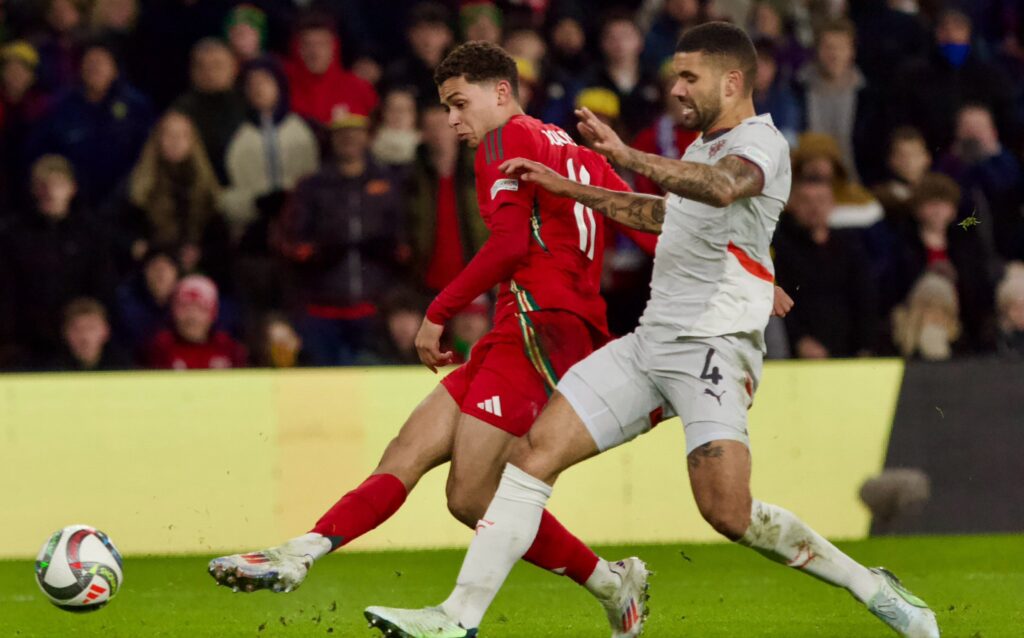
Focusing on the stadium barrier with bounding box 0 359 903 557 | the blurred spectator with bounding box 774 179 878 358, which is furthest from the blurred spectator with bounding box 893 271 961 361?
the stadium barrier with bounding box 0 359 903 557

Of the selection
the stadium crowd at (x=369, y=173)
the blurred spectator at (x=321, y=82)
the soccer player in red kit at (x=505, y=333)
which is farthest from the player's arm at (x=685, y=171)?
the blurred spectator at (x=321, y=82)

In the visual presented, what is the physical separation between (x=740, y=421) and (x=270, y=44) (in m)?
7.57

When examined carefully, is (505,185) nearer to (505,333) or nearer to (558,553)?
(505,333)

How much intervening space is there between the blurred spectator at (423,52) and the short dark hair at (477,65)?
17.6ft

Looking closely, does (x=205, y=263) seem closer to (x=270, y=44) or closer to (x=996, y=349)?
(x=270, y=44)

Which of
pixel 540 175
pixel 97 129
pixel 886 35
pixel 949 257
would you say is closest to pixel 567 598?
pixel 540 175

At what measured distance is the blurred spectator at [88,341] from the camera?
11.0 meters

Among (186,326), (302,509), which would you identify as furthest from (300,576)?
(186,326)

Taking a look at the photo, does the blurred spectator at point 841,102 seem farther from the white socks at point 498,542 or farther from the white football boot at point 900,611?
the white socks at point 498,542

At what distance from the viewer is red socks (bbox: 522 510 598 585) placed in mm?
6633

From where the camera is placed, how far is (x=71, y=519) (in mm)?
10188

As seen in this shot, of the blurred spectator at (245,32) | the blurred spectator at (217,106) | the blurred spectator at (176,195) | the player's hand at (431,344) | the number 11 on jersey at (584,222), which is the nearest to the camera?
the player's hand at (431,344)

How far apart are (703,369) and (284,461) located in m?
4.70

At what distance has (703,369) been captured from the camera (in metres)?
6.14
